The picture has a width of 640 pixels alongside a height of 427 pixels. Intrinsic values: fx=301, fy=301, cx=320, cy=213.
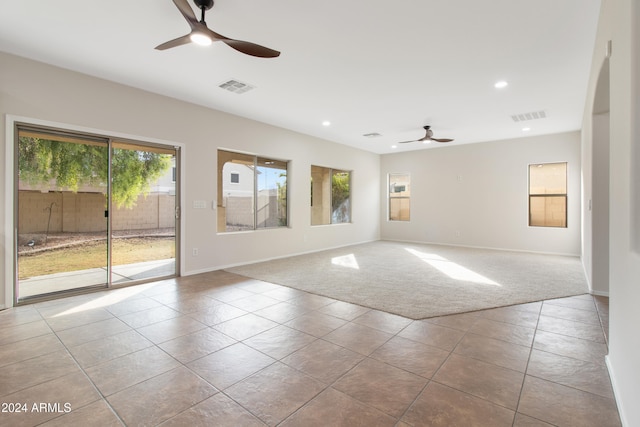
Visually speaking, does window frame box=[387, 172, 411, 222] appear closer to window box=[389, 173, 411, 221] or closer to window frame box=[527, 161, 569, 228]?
window box=[389, 173, 411, 221]

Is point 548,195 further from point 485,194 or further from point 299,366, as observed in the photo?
point 299,366

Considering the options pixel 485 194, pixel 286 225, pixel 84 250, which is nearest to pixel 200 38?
pixel 84 250

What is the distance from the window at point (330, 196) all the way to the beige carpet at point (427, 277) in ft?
3.66

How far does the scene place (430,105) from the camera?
4980mm

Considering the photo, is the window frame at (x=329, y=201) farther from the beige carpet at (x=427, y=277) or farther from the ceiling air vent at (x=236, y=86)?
the ceiling air vent at (x=236, y=86)

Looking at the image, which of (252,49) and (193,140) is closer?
(252,49)

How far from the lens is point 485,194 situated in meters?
7.74

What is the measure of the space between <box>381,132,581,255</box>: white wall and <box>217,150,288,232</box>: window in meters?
4.24

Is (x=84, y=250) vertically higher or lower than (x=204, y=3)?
lower

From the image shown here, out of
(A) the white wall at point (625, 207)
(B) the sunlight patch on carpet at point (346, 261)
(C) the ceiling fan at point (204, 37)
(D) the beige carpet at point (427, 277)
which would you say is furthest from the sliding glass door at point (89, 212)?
(A) the white wall at point (625, 207)

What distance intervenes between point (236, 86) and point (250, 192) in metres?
2.24

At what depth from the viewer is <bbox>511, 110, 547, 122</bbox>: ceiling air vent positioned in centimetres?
534

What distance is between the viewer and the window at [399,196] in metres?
9.14

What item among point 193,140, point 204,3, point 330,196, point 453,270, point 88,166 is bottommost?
point 453,270
